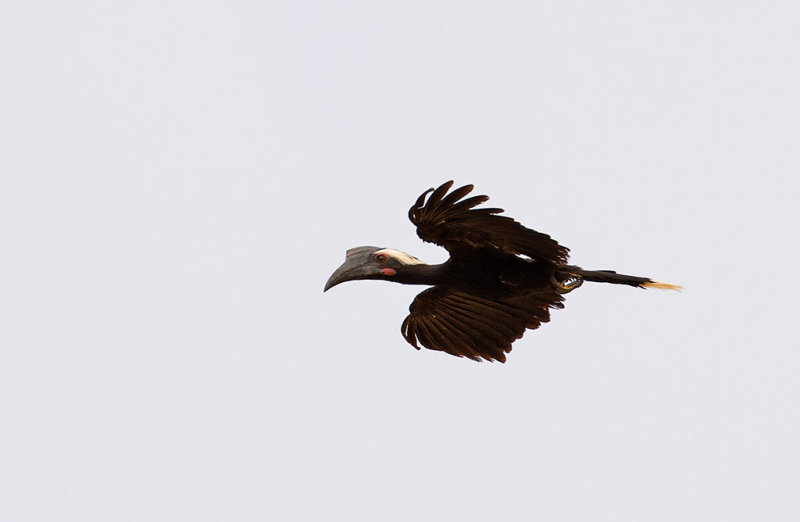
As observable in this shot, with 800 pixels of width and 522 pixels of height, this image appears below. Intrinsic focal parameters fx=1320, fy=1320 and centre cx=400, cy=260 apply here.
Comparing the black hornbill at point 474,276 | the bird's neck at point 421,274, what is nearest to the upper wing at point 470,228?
the black hornbill at point 474,276

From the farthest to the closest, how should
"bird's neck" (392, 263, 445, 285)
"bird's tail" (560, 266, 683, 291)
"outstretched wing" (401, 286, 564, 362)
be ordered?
1. "outstretched wing" (401, 286, 564, 362)
2. "bird's neck" (392, 263, 445, 285)
3. "bird's tail" (560, 266, 683, 291)

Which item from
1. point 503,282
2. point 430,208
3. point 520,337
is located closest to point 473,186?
point 430,208

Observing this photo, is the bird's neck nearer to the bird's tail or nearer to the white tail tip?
the bird's tail

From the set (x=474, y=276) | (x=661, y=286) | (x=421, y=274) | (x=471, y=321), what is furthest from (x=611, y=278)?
(x=421, y=274)


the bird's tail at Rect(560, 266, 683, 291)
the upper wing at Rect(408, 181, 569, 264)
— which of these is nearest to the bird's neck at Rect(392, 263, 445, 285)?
the upper wing at Rect(408, 181, 569, 264)

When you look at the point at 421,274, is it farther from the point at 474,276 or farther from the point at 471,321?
the point at 471,321

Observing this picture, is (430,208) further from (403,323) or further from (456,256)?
(403,323)

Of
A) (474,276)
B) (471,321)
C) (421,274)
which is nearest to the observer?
(474,276)

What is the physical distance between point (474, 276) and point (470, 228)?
28.7 inches

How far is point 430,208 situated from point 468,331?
2031 millimetres

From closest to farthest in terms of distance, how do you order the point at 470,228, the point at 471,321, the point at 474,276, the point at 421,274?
the point at 470,228
the point at 474,276
the point at 421,274
the point at 471,321

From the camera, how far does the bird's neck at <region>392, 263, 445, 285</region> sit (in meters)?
12.4

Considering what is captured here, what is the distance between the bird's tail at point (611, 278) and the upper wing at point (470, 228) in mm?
214

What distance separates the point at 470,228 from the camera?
11.6 m
